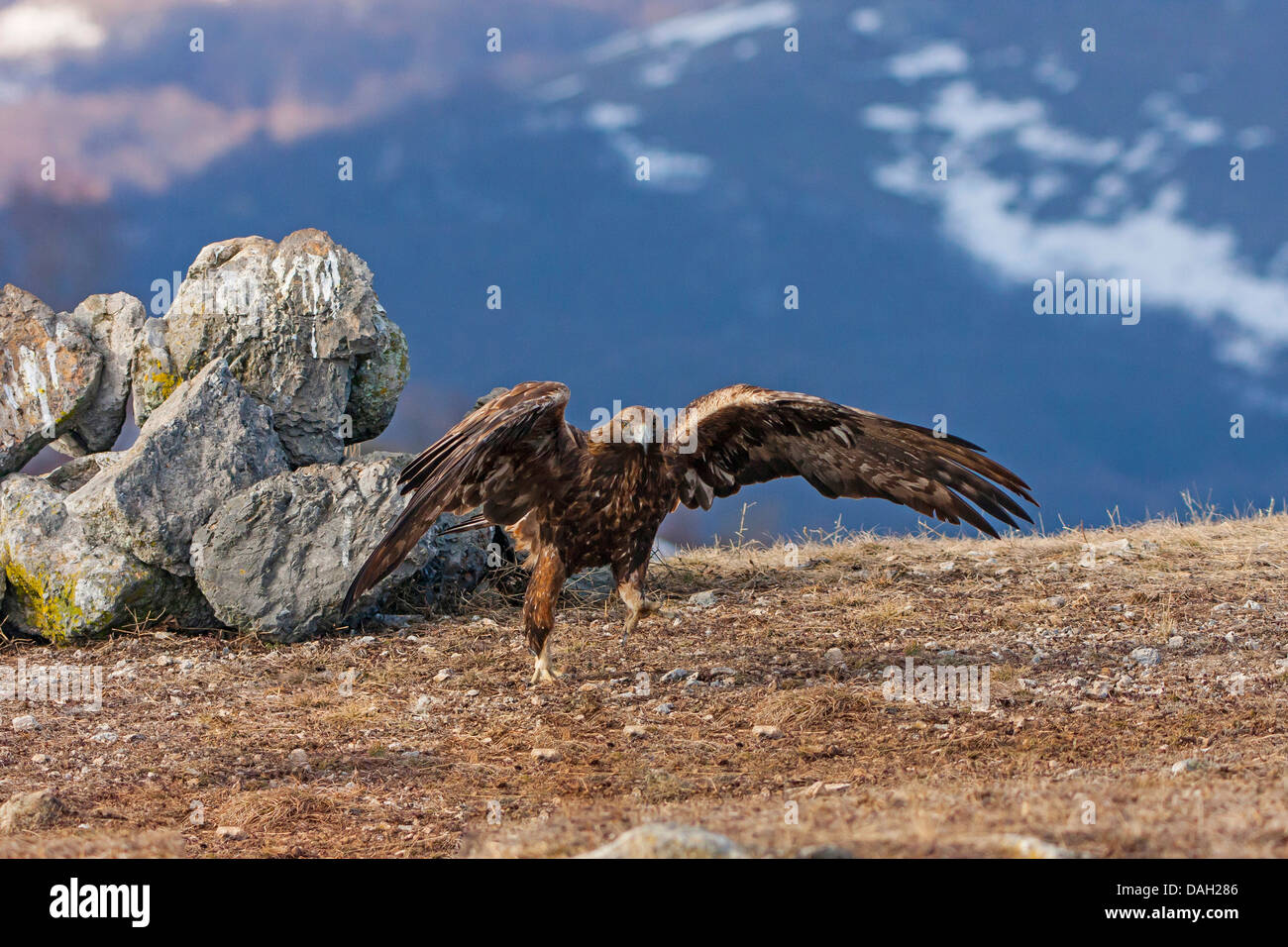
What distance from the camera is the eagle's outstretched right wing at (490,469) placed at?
567cm

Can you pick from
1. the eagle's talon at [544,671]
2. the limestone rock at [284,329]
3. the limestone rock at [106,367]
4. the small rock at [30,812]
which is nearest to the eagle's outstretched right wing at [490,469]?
the eagle's talon at [544,671]

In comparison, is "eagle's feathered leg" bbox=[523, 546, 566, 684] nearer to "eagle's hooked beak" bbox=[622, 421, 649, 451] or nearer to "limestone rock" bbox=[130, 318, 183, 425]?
"eagle's hooked beak" bbox=[622, 421, 649, 451]

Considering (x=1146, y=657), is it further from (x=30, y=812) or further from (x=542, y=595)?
(x=30, y=812)

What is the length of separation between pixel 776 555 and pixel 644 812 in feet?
23.8

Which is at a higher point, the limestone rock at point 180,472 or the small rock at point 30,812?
the limestone rock at point 180,472

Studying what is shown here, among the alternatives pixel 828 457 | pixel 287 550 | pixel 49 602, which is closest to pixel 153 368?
pixel 49 602

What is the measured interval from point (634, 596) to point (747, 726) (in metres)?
1.03

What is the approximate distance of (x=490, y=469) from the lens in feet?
21.5

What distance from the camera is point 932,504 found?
7.05 metres

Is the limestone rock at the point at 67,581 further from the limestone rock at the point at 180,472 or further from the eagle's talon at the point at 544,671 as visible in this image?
the eagle's talon at the point at 544,671

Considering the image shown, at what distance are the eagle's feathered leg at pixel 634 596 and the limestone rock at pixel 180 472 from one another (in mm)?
3688

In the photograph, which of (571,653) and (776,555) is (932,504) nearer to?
(571,653)

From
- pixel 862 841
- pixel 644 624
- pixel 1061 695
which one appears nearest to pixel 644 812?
pixel 862 841

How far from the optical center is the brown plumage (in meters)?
Answer: 6.28
